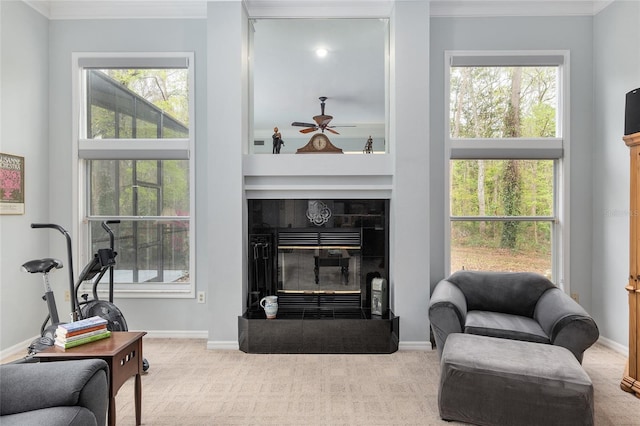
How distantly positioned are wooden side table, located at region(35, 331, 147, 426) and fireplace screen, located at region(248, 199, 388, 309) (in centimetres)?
163

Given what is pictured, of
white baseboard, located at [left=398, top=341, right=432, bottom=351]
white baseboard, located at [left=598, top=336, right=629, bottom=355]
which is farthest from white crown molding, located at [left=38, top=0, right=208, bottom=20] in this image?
white baseboard, located at [left=598, top=336, right=629, bottom=355]

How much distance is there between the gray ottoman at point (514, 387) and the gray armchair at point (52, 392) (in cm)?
184

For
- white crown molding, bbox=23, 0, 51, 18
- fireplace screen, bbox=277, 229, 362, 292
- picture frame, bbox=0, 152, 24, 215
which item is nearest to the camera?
picture frame, bbox=0, 152, 24, 215

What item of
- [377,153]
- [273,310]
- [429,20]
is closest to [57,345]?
[273,310]

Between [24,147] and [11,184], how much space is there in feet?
1.28

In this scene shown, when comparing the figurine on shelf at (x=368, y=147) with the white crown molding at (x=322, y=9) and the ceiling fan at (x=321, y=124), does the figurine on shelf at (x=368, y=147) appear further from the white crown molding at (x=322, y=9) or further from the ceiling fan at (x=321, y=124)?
the white crown molding at (x=322, y=9)

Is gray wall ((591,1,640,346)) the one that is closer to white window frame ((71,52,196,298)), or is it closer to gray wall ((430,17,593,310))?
gray wall ((430,17,593,310))

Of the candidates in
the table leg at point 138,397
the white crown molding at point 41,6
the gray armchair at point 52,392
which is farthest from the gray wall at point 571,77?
the white crown molding at point 41,6

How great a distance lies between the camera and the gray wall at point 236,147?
3.56 m

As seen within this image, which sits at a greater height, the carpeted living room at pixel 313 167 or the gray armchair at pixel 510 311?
the carpeted living room at pixel 313 167

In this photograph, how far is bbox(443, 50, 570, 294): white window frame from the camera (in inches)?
151

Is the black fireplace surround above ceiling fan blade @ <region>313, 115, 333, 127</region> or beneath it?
beneath

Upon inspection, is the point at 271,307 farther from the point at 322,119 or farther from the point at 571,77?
the point at 571,77

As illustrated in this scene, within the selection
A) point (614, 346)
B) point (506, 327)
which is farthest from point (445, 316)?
point (614, 346)
